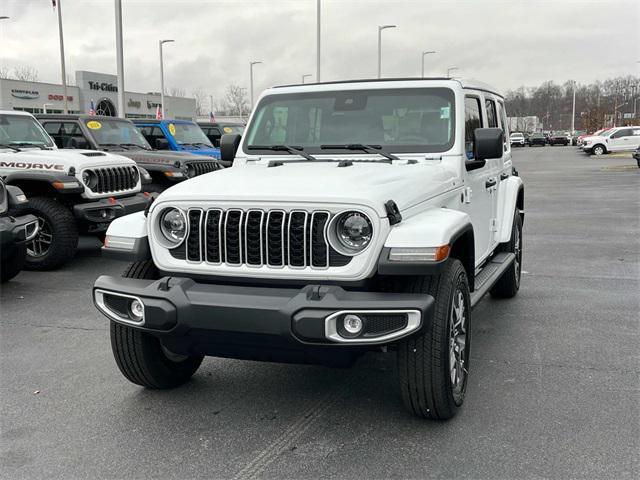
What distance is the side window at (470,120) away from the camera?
498 centimetres

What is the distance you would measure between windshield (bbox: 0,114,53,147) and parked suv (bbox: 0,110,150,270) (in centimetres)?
15

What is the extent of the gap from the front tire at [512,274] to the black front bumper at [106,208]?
4.79m

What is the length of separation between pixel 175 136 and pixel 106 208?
7605mm

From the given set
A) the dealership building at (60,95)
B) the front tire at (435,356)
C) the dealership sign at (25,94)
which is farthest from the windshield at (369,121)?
the dealership sign at (25,94)

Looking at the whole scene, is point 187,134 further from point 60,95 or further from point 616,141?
point 60,95

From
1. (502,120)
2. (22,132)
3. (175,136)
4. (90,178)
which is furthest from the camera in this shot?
(175,136)

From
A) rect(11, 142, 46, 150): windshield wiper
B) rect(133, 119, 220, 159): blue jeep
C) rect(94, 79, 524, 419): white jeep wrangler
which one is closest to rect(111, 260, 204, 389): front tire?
rect(94, 79, 524, 419): white jeep wrangler

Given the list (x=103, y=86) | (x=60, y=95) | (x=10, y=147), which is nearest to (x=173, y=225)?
(x=10, y=147)

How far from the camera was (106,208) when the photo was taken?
8703mm

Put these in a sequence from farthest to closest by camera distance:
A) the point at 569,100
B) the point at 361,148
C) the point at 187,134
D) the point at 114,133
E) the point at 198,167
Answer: the point at 569,100 → the point at 187,134 → the point at 198,167 → the point at 114,133 → the point at 361,148

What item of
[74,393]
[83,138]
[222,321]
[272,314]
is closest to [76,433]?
[74,393]

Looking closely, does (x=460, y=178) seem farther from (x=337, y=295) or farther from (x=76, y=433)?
(x=76, y=433)

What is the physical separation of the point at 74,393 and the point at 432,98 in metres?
3.21

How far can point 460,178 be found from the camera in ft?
15.6
